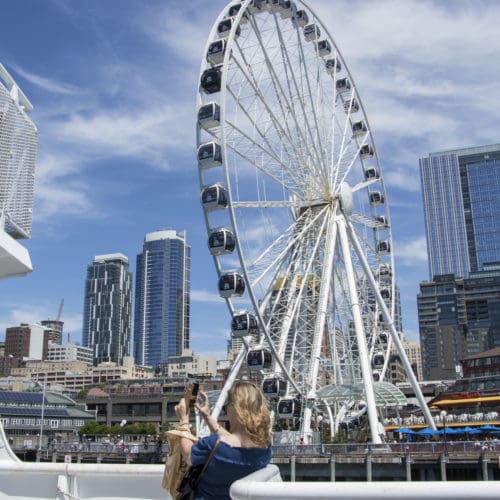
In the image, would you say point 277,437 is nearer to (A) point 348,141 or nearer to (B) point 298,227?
(B) point 298,227

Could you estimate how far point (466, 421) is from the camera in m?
61.9

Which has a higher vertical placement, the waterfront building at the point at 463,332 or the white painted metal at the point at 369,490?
the waterfront building at the point at 463,332

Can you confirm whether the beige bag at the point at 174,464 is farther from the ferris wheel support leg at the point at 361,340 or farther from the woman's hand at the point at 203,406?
the ferris wheel support leg at the point at 361,340

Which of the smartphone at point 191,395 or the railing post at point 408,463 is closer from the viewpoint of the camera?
the smartphone at point 191,395

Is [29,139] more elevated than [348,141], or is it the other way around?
[348,141]

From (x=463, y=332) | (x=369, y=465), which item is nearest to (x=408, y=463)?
(x=369, y=465)

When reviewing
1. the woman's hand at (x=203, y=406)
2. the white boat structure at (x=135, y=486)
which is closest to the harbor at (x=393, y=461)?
the white boat structure at (x=135, y=486)

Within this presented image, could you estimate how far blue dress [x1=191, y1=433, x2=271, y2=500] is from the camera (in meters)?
3.73

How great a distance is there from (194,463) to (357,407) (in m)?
48.2

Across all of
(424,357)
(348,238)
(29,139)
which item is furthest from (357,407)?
(424,357)

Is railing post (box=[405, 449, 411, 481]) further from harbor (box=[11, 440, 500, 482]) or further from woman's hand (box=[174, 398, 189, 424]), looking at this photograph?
woman's hand (box=[174, 398, 189, 424])

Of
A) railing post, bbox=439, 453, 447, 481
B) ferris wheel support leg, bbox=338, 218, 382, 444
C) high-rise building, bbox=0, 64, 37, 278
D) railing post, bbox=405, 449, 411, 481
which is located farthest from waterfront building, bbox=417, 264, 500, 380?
high-rise building, bbox=0, 64, 37, 278

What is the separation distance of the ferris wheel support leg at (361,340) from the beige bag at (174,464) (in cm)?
3352

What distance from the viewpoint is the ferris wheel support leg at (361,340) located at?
36281 millimetres
